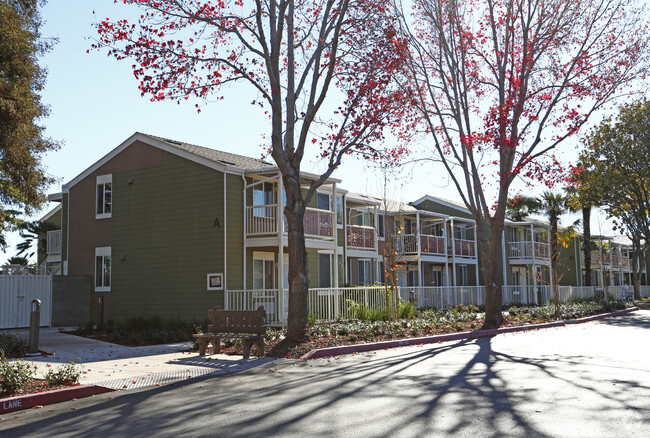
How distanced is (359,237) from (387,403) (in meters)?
22.2

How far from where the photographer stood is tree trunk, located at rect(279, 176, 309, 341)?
14555mm

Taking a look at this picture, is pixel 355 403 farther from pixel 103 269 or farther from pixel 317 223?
pixel 103 269

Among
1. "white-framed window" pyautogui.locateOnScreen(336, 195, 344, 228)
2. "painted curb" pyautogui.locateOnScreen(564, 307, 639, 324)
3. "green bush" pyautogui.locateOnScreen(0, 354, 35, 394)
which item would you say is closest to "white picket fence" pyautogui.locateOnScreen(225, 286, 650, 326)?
"white-framed window" pyautogui.locateOnScreen(336, 195, 344, 228)

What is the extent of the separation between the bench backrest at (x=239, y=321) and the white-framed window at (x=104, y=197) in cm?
1373

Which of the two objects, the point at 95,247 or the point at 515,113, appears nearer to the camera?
the point at 515,113

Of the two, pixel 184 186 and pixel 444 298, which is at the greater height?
pixel 184 186

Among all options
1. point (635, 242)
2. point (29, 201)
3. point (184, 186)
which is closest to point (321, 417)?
point (29, 201)

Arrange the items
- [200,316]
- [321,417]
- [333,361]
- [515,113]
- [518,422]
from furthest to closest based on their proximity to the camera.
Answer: [200,316] < [515,113] < [333,361] < [321,417] < [518,422]

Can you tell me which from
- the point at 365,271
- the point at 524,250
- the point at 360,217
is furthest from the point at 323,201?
the point at 524,250

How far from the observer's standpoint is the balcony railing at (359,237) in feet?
96.2

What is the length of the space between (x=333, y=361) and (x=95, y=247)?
16.5 m

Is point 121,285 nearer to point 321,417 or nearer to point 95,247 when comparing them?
point 95,247

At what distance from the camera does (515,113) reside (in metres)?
20.2

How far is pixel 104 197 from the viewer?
25906 mm
